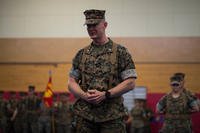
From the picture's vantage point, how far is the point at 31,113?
11516 mm

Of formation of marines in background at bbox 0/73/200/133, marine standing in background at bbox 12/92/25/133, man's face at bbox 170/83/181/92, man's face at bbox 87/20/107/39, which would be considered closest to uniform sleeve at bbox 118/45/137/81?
man's face at bbox 87/20/107/39

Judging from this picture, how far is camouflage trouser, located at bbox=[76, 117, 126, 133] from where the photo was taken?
12.5 feet

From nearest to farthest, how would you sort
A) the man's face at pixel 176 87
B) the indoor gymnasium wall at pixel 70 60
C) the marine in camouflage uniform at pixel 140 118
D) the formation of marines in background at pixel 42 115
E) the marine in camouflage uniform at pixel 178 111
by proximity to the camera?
the marine in camouflage uniform at pixel 178 111 → the man's face at pixel 176 87 → the marine in camouflage uniform at pixel 140 118 → the formation of marines in background at pixel 42 115 → the indoor gymnasium wall at pixel 70 60

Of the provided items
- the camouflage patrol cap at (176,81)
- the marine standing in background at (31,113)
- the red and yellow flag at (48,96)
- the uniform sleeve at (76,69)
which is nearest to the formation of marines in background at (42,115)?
A: the marine standing in background at (31,113)

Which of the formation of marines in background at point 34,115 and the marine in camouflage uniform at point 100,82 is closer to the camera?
the marine in camouflage uniform at point 100,82

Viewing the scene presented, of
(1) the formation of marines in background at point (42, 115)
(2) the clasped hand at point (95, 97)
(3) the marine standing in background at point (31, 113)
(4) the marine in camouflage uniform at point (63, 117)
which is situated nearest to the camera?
(2) the clasped hand at point (95, 97)

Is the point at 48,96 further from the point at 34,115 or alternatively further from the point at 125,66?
the point at 125,66

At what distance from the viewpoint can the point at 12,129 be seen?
1187cm

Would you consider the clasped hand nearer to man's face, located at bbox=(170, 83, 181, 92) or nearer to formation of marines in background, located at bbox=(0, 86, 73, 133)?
man's face, located at bbox=(170, 83, 181, 92)

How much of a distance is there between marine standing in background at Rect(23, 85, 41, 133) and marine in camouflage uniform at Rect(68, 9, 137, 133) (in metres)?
7.65

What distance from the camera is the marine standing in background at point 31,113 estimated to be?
11.5 meters

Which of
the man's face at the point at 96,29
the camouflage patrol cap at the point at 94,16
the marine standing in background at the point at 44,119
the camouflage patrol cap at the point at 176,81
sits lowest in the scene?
the marine standing in background at the point at 44,119

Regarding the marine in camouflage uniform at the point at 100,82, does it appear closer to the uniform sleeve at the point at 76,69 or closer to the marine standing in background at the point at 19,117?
the uniform sleeve at the point at 76,69

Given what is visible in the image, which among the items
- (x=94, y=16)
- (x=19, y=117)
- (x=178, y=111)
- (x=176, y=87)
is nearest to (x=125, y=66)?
(x=94, y=16)
